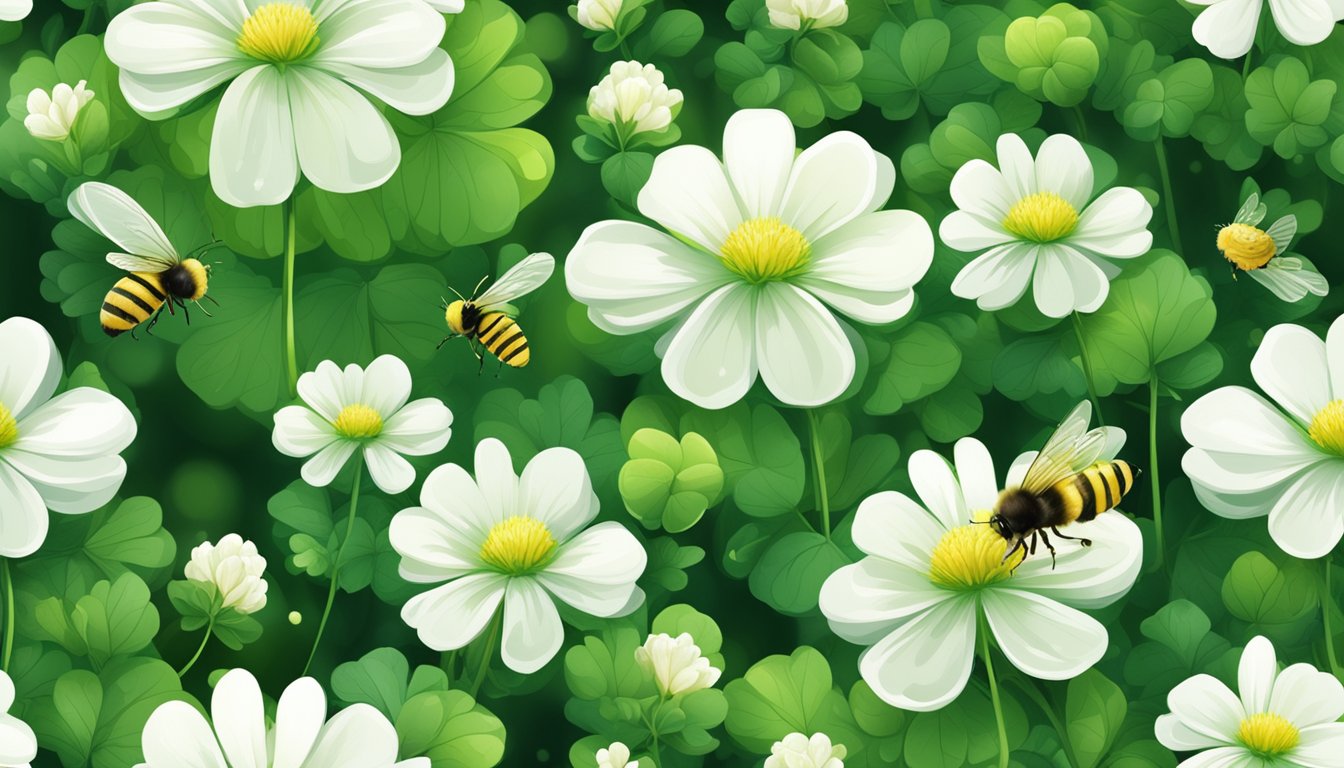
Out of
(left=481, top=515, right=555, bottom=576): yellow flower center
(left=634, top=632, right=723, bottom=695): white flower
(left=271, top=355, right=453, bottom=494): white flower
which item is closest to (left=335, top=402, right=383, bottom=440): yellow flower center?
(left=271, top=355, right=453, bottom=494): white flower

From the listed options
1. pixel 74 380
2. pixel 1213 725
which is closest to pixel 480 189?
pixel 74 380

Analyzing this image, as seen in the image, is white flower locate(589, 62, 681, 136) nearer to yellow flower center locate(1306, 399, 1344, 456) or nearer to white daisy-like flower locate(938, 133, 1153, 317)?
white daisy-like flower locate(938, 133, 1153, 317)

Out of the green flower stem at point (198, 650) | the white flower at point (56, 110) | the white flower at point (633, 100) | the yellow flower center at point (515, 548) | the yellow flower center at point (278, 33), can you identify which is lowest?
the green flower stem at point (198, 650)

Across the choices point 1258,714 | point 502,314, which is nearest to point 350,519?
point 502,314

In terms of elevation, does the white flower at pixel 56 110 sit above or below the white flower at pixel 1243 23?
below

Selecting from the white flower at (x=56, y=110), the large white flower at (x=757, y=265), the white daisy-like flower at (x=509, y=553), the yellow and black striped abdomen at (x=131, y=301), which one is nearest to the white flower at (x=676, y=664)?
the white daisy-like flower at (x=509, y=553)

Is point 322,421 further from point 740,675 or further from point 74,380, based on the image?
point 740,675

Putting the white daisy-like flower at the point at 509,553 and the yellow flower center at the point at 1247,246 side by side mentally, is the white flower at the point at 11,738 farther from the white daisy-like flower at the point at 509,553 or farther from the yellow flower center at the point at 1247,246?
the yellow flower center at the point at 1247,246
